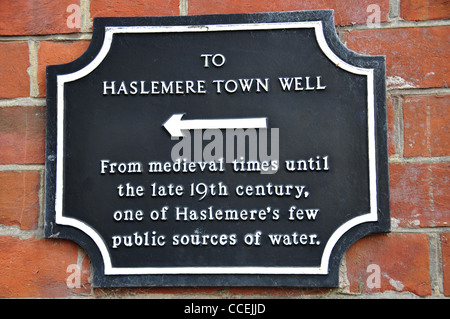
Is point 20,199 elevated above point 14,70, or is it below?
below

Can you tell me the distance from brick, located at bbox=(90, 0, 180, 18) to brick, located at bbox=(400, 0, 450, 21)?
81 cm

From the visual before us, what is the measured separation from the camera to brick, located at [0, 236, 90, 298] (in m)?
1.89

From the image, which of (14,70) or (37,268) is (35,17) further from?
(37,268)

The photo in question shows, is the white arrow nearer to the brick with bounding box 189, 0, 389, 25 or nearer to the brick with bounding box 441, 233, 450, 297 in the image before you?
the brick with bounding box 189, 0, 389, 25

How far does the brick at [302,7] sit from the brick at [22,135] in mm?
692

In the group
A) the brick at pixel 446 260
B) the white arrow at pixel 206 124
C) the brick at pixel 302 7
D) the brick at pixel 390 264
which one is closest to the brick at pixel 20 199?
the white arrow at pixel 206 124

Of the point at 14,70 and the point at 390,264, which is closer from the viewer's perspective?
the point at 390,264

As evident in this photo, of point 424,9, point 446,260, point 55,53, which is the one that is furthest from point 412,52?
point 55,53

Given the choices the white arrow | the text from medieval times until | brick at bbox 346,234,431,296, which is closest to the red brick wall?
brick at bbox 346,234,431,296

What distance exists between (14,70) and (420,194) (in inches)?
60.0

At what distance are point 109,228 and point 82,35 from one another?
2.34 feet

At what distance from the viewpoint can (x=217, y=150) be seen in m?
1.84

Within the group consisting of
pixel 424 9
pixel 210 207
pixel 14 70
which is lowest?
pixel 210 207

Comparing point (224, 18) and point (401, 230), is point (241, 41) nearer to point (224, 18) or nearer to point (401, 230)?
point (224, 18)
